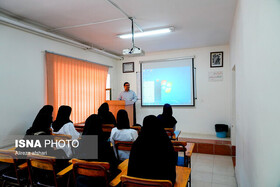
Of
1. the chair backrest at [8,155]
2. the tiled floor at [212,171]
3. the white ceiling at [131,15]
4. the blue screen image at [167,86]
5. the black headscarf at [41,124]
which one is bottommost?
the tiled floor at [212,171]

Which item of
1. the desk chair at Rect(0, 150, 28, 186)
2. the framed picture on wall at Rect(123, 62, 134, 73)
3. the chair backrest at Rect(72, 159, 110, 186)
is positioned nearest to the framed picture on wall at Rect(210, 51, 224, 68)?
the framed picture on wall at Rect(123, 62, 134, 73)

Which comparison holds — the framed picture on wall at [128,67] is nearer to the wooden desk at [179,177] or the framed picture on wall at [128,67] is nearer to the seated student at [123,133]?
the seated student at [123,133]

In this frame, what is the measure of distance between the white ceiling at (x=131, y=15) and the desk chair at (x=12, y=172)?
228cm

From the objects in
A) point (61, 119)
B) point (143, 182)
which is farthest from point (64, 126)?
point (143, 182)

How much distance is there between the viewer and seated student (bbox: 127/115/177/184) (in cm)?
157

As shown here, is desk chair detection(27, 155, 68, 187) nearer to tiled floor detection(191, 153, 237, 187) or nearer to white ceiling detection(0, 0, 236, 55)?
tiled floor detection(191, 153, 237, 187)

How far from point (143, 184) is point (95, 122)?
101 centimetres

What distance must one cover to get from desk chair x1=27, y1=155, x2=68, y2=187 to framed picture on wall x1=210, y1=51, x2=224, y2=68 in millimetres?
5216

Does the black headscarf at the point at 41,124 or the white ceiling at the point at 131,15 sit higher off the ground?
the white ceiling at the point at 131,15

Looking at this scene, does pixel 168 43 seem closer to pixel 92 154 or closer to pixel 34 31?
pixel 34 31

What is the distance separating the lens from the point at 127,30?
170 inches

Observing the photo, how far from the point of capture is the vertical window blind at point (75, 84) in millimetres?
4281

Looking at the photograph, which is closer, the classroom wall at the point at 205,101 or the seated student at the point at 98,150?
the seated student at the point at 98,150

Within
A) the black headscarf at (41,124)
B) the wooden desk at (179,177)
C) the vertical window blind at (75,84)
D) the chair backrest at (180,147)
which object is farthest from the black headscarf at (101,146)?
the vertical window blind at (75,84)
